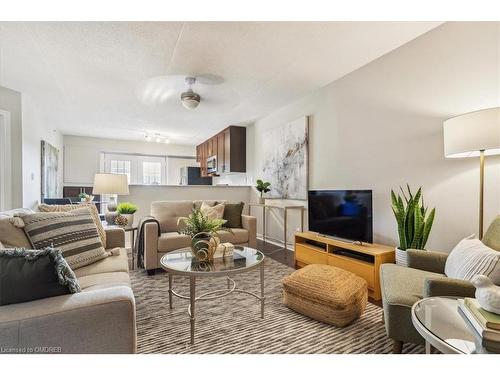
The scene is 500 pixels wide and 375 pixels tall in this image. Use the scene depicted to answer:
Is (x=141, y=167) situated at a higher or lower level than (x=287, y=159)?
higher

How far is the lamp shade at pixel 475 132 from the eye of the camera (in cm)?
153

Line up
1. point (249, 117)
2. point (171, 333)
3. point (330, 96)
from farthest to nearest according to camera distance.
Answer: point (249, 117) < point (330, 96) < point (171, 333)

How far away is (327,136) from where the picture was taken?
331cm

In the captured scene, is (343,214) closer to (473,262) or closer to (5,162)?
(473,262)

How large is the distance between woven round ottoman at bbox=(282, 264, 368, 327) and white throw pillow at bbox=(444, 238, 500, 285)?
61cm

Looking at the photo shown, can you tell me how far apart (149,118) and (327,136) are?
338cm

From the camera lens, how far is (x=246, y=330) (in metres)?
1.69

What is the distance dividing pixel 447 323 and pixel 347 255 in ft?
4.95

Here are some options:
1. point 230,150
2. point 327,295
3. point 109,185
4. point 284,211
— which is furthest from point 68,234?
point 230,150

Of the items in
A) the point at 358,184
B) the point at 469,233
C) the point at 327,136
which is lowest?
the point at 469,233

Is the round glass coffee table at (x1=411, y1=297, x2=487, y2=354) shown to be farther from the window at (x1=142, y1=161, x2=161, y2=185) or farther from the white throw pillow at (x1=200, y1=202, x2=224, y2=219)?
the window at (x1=142, y1=161, x2=161, y2=185)
